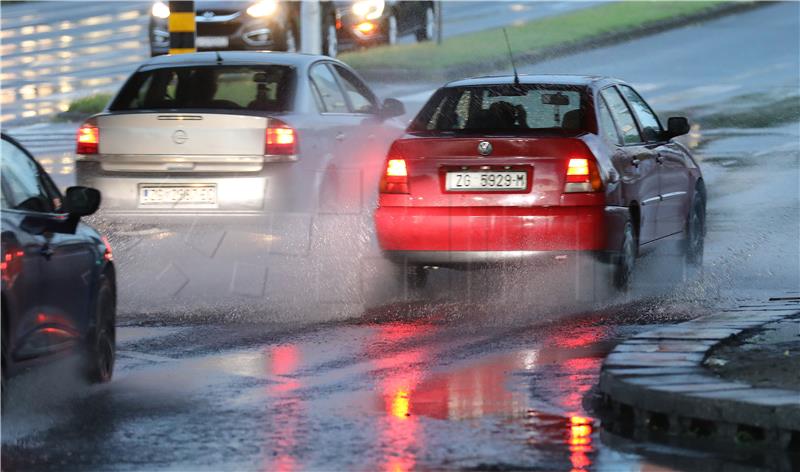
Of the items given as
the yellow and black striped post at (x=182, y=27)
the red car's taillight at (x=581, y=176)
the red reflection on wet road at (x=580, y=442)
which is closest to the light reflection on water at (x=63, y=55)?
the yellow and black striped post at (x=182, y=27)

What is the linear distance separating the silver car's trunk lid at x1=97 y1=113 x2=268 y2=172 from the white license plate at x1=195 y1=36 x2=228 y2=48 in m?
17.1

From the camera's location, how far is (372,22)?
1388 inches

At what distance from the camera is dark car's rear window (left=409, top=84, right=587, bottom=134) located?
12.2 meters

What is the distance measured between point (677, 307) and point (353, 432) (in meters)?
4.51

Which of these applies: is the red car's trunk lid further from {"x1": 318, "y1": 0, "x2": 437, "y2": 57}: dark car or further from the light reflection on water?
{"x1": 318, "y1": 0, "x2": 437, "y2": 57}: dark car

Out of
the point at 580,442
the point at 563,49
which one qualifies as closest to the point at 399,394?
the point at 580,442

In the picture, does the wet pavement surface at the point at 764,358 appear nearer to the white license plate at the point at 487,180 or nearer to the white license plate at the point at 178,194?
the white license plate at the point at 487,180

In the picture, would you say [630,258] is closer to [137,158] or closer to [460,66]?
[137,158]

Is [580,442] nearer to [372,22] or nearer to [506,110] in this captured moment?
[506,110]

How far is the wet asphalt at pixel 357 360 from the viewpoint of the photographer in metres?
7.19

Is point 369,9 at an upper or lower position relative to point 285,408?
upper

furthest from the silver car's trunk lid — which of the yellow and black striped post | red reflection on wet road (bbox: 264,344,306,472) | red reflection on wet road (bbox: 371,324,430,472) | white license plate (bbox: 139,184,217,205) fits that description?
the yellow and black striped post

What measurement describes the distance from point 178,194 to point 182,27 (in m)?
7.40

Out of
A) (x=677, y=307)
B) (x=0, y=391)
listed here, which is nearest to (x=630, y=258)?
(x=677, y=307)
